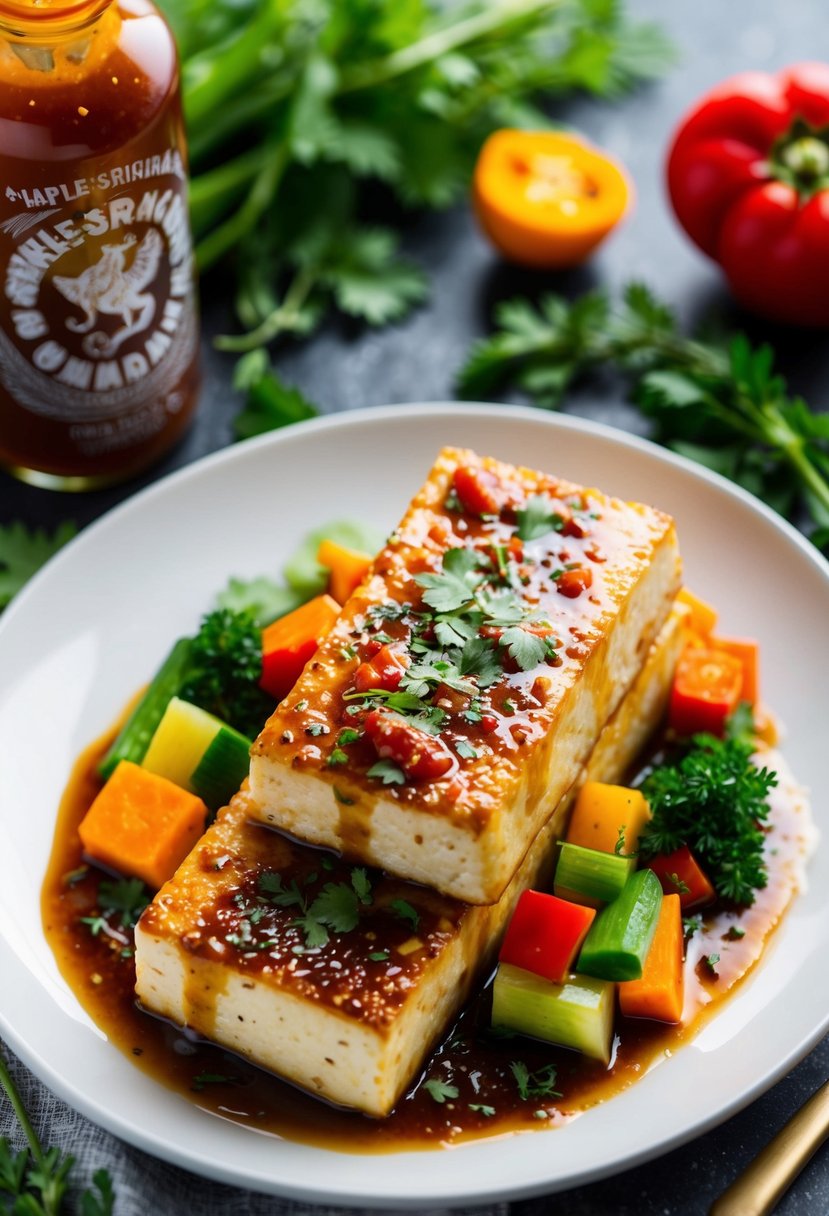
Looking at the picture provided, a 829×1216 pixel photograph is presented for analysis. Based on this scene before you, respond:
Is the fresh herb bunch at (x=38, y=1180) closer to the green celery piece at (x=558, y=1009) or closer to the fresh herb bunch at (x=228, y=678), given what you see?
the green celery piece at (x=558, y=1009)

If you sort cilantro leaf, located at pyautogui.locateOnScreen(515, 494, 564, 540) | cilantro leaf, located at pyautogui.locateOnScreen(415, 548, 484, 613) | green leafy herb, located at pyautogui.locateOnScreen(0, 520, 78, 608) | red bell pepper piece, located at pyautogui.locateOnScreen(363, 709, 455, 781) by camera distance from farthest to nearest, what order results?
1. green leafy herb, located at pyautogui.locateOnScreen(0, 520, 78, 608)
2. cilantro leaf, located at pyautogui.locateOnScreen(515, 494, 564, 540)
3. cilantro leaf, located at pyautogui.locateOnScreen(415, 548, 484, 613)
4. red bell pepper piece, located at pyautogui.locateOnScreen(363, 709, 455, 781)

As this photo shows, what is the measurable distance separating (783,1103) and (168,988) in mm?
1639

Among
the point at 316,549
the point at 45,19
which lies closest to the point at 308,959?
the point at 316,549

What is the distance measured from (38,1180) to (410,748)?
54.1 inches

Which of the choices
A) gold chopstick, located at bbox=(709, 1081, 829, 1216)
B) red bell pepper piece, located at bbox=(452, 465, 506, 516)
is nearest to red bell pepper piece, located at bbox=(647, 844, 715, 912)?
gold chopstick, located at bbox=(709, 1081, 829, 1216)

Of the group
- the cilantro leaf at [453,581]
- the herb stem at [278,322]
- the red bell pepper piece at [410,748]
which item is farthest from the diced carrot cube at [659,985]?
the herb stem at [278,322]

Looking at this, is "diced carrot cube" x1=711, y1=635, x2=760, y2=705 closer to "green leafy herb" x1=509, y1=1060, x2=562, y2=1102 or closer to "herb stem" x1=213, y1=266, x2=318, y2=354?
"green leafy herb" x1=509, y1=1060, x2=562, y2=1102

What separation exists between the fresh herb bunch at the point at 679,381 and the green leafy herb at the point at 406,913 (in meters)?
2.22

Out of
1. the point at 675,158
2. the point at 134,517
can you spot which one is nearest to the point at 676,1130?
the point at 134,517

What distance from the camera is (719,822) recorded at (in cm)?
397

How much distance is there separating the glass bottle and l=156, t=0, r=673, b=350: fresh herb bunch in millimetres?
944

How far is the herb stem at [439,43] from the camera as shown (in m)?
6.02

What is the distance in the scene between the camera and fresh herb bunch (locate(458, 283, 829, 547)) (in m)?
5.10

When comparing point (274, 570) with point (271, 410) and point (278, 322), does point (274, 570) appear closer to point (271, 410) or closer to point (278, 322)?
point (271, 410)
